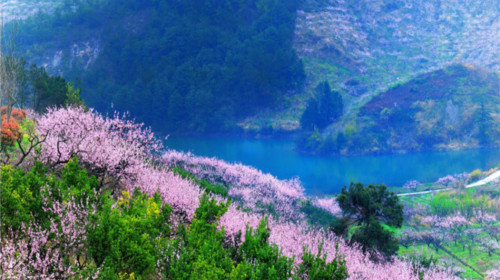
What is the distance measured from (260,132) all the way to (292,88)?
8.08 meters

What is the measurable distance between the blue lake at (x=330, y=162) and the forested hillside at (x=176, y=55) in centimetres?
463

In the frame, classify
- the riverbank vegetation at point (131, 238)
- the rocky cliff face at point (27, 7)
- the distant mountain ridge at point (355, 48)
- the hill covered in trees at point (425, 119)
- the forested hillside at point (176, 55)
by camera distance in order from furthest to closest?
the rocky cliff face at point (27, 7), the distant mountain ridge at point (355, 48), the forested hillside at point (176, 55), the hill covered in trees at point (425, 119), the riverbank vegetation at point (131, 238)

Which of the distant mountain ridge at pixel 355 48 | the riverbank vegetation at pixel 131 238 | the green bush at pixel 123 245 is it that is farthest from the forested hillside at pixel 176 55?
the green bush at pixel 123 245

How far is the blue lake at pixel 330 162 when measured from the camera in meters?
24.5

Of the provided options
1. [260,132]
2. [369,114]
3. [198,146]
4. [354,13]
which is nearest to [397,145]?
[369,114]

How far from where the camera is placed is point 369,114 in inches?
1428

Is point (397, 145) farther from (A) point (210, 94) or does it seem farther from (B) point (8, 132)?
(B) point (8, 132)

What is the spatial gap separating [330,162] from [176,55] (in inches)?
890

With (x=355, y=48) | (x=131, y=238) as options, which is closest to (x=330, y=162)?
(x=131, y=238)

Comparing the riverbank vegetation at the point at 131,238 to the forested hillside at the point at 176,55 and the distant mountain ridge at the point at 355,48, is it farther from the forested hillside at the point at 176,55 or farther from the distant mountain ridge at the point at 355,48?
the forested hillside at the point at 176,55

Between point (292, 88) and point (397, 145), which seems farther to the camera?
point (292, 88)

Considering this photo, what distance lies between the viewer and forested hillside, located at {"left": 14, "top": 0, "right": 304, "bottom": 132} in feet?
120

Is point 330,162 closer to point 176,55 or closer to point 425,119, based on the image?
point 425,119

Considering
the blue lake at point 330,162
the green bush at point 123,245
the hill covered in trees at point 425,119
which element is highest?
the hill covered in trees at point 425,119
